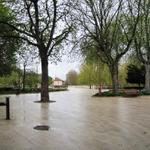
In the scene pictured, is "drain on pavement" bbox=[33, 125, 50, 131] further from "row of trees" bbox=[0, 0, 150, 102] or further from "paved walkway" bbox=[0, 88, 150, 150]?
"row of trees" bbox=[0, 0, 150, 102]

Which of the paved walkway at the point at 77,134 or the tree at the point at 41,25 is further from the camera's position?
the tree at the point at 41,25

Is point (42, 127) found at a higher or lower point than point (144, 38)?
lower

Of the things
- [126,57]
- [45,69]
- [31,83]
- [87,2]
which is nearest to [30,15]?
[45,69]

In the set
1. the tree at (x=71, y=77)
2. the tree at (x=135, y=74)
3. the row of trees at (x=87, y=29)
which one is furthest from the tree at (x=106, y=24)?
the tree at (x=71, y=77)

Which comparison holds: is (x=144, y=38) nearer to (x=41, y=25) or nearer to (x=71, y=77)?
(x=41, y=25)

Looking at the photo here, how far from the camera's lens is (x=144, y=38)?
43156 millimetres

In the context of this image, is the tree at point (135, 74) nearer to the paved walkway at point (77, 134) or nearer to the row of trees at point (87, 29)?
the row of trees at point (87, 29)

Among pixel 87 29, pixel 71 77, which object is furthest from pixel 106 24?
pixel 71 77

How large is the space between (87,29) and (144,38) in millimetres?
8855

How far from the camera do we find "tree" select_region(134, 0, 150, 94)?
3997 centimetres

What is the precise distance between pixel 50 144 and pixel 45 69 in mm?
18623

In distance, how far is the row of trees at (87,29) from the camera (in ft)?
91.8

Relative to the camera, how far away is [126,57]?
4866 centimetres

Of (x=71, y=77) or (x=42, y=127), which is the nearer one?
(x=42, y=127)
